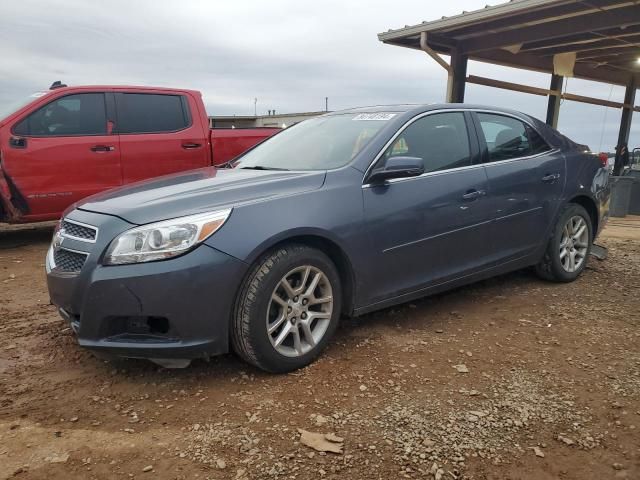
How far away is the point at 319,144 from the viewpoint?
150 inches

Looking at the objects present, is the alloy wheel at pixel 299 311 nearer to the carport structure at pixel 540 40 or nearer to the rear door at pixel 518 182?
the rear door at pixel 518 182

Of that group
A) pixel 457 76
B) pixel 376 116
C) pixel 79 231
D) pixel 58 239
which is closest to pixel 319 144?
pixel 376 116

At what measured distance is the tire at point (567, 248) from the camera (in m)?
4.56

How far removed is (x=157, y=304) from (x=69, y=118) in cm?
444

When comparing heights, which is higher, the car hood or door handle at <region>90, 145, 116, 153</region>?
door handle at <region>90, 145, 116, 153</region>

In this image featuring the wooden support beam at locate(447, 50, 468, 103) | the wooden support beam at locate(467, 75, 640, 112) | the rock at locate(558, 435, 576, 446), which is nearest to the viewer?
the rock at locate(558, 435, 576, 446)

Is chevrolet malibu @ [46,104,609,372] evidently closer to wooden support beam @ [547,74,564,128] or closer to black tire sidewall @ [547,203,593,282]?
black tire sidewall @ [547,203,593,282]

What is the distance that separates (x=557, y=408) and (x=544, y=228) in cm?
214

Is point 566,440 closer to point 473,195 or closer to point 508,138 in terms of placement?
Result: point 473,195

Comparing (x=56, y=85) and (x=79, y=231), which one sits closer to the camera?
(x=79, y=231)

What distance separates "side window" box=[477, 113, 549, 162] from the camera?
4.12 meters

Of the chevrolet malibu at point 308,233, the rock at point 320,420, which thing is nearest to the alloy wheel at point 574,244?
the chevrolet malibu at point 308,233

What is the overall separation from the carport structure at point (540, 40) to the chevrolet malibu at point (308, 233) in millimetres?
4200

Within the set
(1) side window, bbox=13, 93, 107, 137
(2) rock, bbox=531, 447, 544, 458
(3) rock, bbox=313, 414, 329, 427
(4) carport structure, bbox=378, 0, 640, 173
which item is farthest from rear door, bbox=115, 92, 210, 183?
(2) rock, bbox=531, 447, 544, 458
